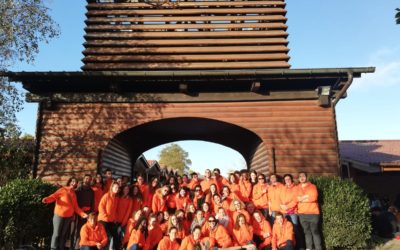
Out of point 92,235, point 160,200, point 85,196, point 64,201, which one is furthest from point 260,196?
point 64,201

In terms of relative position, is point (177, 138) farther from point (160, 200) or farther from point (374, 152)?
point (374, 152)

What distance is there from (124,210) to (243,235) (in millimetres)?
2871

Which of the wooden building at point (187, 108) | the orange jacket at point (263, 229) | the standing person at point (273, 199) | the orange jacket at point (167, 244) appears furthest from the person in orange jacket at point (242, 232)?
the wooden building at point (187, 108)

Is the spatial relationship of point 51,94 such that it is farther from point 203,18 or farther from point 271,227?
point 271,227

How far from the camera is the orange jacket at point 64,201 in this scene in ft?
22.7

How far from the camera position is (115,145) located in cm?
1120

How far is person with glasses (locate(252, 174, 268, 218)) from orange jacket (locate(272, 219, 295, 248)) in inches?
35.4

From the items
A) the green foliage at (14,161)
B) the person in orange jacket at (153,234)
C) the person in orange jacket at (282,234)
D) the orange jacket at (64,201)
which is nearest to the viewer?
the person in orange jacket at (282,234)

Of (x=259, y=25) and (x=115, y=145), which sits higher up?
(x=259, y=25)

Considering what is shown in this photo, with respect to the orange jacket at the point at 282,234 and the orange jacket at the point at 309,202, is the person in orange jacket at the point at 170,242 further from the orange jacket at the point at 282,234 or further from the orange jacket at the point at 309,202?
the orange jacket at the point at 309,202

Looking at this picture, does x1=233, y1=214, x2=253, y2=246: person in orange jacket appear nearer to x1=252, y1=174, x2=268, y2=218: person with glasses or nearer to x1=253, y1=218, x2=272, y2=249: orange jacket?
x1=253, y1=218, x2=272, y2=249: orange jacket

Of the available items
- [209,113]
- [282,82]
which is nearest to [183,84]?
[209,113]

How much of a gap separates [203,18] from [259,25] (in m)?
2.39

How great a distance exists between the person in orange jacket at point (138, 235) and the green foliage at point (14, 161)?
7322 millimetres
